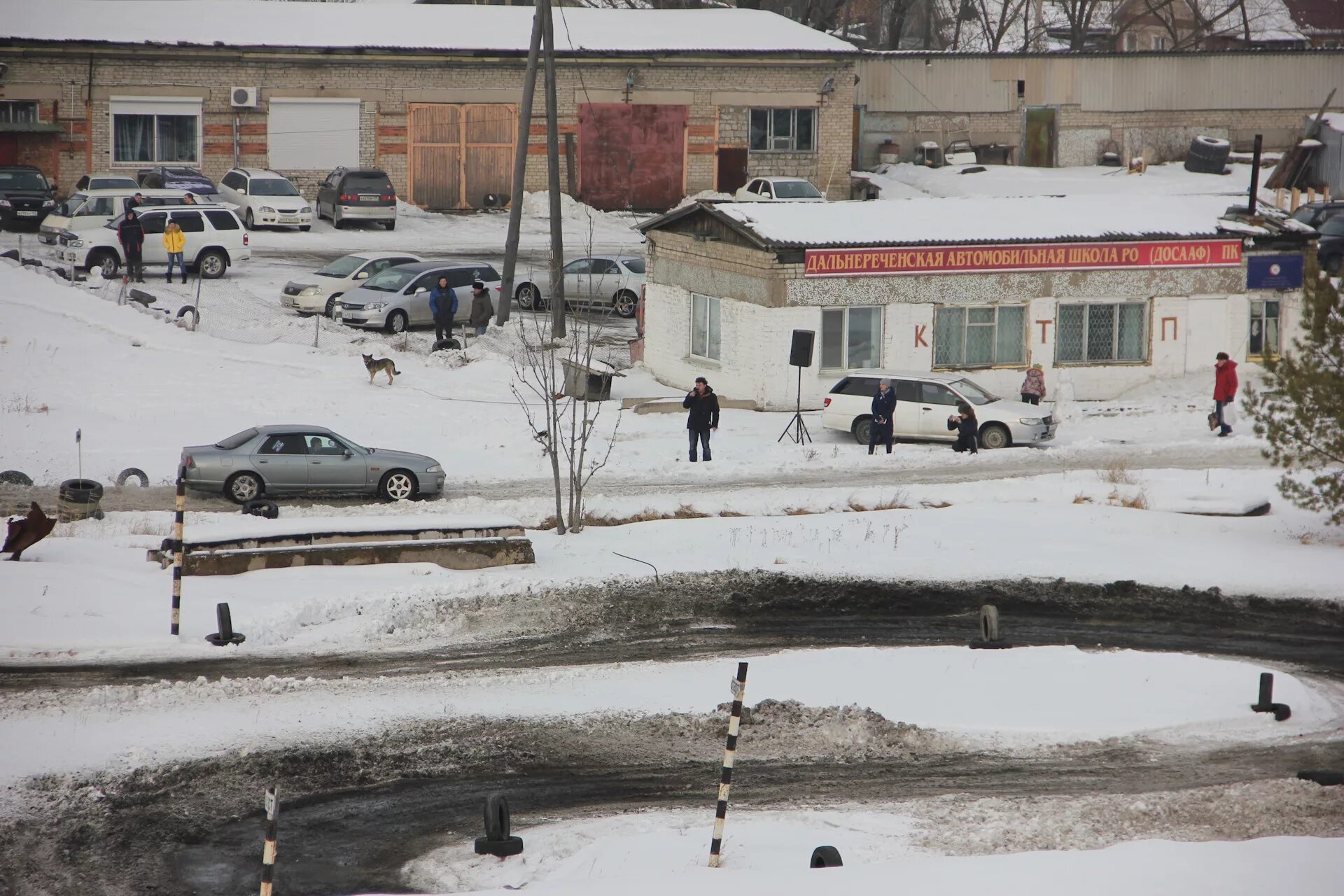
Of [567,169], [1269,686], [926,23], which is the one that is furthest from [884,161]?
[1269,686]

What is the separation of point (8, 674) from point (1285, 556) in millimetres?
15109

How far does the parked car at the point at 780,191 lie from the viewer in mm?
45750

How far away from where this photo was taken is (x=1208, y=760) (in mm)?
12719

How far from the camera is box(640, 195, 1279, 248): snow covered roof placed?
29.8m

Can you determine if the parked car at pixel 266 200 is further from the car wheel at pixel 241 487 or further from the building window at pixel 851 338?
the car wheel at pixel 241 487

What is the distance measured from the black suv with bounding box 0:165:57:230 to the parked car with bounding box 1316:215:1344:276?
114ft

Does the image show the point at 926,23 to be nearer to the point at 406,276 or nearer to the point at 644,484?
the point at 406,276

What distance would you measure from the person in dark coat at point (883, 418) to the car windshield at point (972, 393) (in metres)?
2.13

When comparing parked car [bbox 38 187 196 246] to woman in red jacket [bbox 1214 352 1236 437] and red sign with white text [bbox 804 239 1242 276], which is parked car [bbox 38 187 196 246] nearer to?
red sign with white text [bbox 804 239 1242 276]

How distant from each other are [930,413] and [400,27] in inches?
1196

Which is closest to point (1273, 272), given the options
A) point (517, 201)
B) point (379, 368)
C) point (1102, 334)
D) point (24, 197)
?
point (1102, 334)

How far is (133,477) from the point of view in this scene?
76.4 ft

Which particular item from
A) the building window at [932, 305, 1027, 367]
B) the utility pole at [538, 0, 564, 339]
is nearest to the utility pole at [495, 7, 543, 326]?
the utility pole at [538, 0, 564, 339]

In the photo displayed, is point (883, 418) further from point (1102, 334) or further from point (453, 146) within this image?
point (453, 146)
